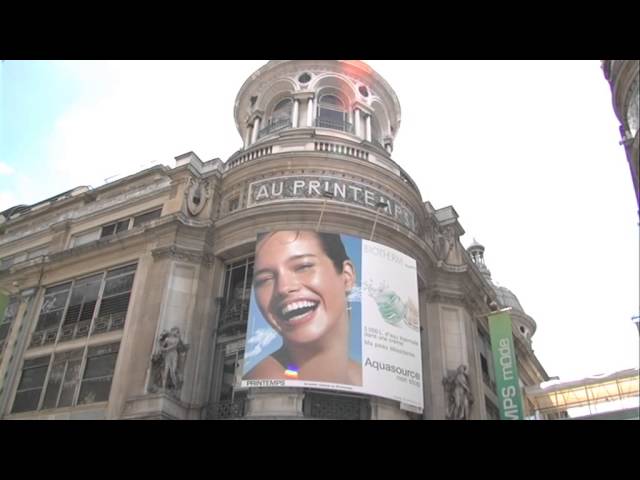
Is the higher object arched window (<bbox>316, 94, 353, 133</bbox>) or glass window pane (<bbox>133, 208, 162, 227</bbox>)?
arched window (<bbox>316, 94, 353, 133</bbox>)

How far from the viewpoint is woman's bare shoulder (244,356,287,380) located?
66.1 feet

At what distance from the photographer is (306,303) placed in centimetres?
2145

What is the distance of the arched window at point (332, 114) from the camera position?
3144 cm

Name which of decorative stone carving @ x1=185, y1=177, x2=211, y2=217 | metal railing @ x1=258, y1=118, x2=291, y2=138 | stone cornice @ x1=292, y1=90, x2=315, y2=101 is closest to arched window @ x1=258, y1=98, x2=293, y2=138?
metal railing @ x1=258, y1=118, x2=291, y2=138

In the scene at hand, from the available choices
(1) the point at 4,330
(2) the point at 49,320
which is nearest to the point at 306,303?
A: (2) the point at 49,320

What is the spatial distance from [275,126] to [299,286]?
12.3 m

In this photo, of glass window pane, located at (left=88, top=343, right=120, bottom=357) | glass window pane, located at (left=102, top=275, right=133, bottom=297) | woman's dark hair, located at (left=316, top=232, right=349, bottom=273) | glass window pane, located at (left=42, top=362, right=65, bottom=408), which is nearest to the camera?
woman's dark hair, located at (left=316, top=232, right=349, bottom=273)

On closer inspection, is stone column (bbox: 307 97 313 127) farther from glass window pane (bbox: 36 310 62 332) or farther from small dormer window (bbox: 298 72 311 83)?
glass window pane (bbox: 36 310 62 332)

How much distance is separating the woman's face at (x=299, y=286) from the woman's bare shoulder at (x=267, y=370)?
0.98 metres

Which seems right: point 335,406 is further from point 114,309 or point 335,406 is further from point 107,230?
point 107,230

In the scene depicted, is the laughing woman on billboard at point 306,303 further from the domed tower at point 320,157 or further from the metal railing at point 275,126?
the metal railing at point 275,126

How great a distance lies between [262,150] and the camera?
87.2ft

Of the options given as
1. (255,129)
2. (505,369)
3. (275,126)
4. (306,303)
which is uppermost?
(255,129)
